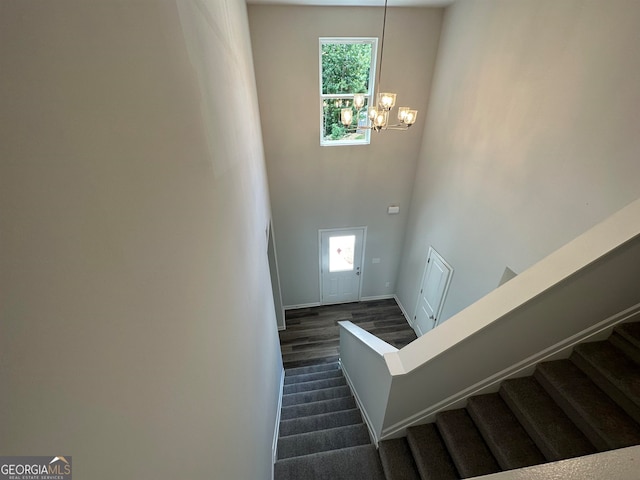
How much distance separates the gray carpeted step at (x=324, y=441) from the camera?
7.78 feet

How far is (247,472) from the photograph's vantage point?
1428 millimetres

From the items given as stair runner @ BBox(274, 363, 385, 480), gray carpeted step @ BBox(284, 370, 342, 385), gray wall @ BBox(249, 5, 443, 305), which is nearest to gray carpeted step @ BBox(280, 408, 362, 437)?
stair runner @ BBox(274, 363, 385, 480)

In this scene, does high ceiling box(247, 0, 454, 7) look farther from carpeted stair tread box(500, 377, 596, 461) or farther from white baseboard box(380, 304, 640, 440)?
carpeted stair tread box(500, 377, 596, 461)

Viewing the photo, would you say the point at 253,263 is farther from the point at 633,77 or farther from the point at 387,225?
the point at 387,225

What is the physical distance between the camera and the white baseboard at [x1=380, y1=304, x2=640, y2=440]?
65.0 inches

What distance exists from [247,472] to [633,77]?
11.1 feet

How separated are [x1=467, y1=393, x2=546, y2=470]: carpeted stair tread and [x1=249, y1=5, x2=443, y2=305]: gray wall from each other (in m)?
3.52

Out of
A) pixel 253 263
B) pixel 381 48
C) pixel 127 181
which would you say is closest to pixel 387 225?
pixel 381 48

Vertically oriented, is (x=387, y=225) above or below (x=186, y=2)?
below

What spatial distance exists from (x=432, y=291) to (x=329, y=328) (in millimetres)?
2083

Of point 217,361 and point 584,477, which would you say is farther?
point 217,361

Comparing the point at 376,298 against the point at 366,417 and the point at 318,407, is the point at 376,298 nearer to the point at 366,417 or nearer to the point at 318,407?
the point at 318,407

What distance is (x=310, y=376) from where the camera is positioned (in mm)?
3928

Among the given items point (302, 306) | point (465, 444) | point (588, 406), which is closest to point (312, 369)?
point (302, 306)
